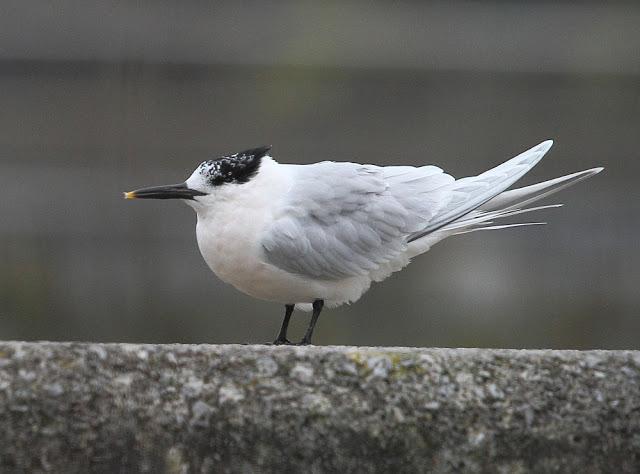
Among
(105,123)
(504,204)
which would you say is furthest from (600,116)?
(504,204)

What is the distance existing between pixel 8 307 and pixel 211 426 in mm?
3750

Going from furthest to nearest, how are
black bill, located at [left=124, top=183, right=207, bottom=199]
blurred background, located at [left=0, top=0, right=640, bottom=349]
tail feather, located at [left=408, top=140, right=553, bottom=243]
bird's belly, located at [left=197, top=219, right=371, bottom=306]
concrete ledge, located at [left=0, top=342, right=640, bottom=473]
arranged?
1. blurred background, located at [left=0, top=0, right=640, bottom=349]
2. tail feather, located at [left=408, top=140, right=553, bottom=243]
3. black bill, located at [left=124, top=183, right=207, bottom=199]
4. bird's belly, located at [left=197, top=219, right=371, bottom=306]
5. concrete ledge, located at [left=0, top=342, right=640, bottom=473]

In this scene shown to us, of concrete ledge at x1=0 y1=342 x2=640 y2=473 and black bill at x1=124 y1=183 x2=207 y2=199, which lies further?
black bill at x1=124 y1=183 x2=207 y2=199

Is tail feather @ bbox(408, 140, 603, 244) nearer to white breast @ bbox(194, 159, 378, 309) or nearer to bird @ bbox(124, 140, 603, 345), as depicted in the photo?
bird @ bbox(124, 140, 603, 345)

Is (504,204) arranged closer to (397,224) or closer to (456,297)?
(397,224)

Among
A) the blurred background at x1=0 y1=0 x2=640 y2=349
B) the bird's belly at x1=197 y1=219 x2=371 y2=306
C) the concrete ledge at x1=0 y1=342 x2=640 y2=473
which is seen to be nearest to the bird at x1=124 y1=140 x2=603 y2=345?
the bird's belly at x1=197 y1=219 x2=371 y2=306

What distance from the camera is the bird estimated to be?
3.00 metres

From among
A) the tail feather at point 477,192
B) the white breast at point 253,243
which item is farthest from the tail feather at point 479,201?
the white breast at point 253,243

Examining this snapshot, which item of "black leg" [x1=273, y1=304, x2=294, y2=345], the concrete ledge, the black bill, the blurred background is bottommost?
the blurred background

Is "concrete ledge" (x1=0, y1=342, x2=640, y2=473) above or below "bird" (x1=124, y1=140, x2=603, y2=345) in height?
above

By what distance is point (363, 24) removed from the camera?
657 centimetres

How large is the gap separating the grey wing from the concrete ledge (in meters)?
1.19

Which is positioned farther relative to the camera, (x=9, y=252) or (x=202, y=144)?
(x=202, y=144)

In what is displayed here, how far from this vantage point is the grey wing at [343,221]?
120 inches
